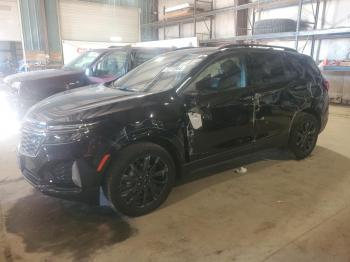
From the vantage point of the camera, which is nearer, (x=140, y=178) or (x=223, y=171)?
(x=140, y=178)

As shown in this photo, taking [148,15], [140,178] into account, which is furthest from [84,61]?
[148,15]

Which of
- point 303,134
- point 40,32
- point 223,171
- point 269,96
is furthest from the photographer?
point 40,32

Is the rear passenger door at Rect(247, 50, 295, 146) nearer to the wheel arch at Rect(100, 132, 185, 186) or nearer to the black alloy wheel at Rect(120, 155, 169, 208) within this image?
the wheel arch at Rect(100, 132, 185, 186)

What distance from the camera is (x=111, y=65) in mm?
6254

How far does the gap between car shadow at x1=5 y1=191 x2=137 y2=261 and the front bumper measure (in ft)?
0.86

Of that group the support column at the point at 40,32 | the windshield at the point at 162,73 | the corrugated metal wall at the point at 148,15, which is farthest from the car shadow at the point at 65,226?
the corrugated metal wall at the point at 148,15

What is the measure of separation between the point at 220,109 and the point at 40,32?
12.6 m

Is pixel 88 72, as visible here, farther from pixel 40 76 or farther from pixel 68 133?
pixel 68 133

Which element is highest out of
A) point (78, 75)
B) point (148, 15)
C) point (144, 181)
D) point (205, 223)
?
point (148, 15)

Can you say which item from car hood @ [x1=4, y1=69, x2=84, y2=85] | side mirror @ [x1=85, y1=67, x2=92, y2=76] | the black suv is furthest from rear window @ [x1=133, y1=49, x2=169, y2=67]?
the black suv

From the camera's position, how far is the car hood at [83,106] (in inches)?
96.6

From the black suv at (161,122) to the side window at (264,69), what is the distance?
0.01 meters

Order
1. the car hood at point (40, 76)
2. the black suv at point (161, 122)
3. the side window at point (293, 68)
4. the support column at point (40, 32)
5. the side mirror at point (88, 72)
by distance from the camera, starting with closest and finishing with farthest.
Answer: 1. the black suv at point (161, 122)
2. the side window at point (293, 68)
3. the car hood at point (40, 76)
4. the side mirror at point (88, 72)
5. the support column at point (40, 32)

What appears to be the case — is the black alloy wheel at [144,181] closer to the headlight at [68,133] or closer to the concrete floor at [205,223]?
the concrete floor at [205,223]
